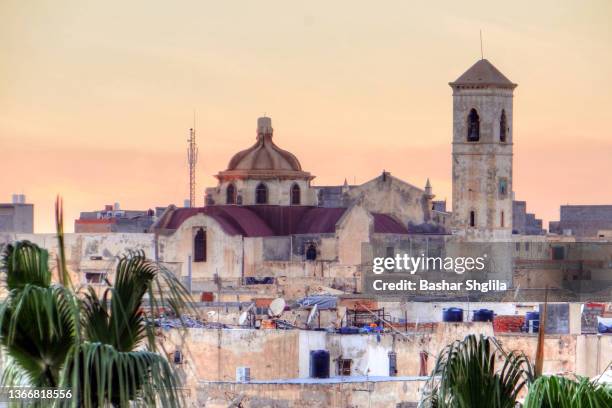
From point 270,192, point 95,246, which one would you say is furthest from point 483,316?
point 270,192

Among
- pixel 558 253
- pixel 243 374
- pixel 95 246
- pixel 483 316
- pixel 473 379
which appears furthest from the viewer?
pixel 558 253

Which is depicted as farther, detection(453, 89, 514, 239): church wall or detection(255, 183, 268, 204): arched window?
detection(255, 183, 268, 204): arched window

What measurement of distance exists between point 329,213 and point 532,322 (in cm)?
3023

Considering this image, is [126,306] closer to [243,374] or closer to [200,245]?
[243,374]

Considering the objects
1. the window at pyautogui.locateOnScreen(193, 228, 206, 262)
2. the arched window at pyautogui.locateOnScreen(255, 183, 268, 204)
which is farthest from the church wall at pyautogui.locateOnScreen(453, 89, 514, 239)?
the window at pyautogui.locateOnScreen(193, 228, 206, 262)

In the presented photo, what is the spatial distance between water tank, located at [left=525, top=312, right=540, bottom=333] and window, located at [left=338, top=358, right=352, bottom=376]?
12.9 feet

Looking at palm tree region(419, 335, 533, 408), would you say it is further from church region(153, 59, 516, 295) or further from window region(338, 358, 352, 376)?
church region(153, 59, 516, 295)

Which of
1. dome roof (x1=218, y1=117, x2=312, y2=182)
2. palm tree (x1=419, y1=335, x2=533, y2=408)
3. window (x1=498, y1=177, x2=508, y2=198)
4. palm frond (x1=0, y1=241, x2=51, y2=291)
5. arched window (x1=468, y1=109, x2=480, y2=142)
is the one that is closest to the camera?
palm frond (x1=0, y1=241, x2=51, y2=291)

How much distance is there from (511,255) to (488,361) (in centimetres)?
5542

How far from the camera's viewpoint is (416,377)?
34344mm

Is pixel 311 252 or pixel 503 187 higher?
pixel 503 187

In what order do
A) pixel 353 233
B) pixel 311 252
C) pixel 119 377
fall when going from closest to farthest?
pixel 119 377
pixel 353 233
pixel 311 252

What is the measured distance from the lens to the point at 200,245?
221 ft

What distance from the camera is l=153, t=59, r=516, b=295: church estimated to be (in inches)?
2621
